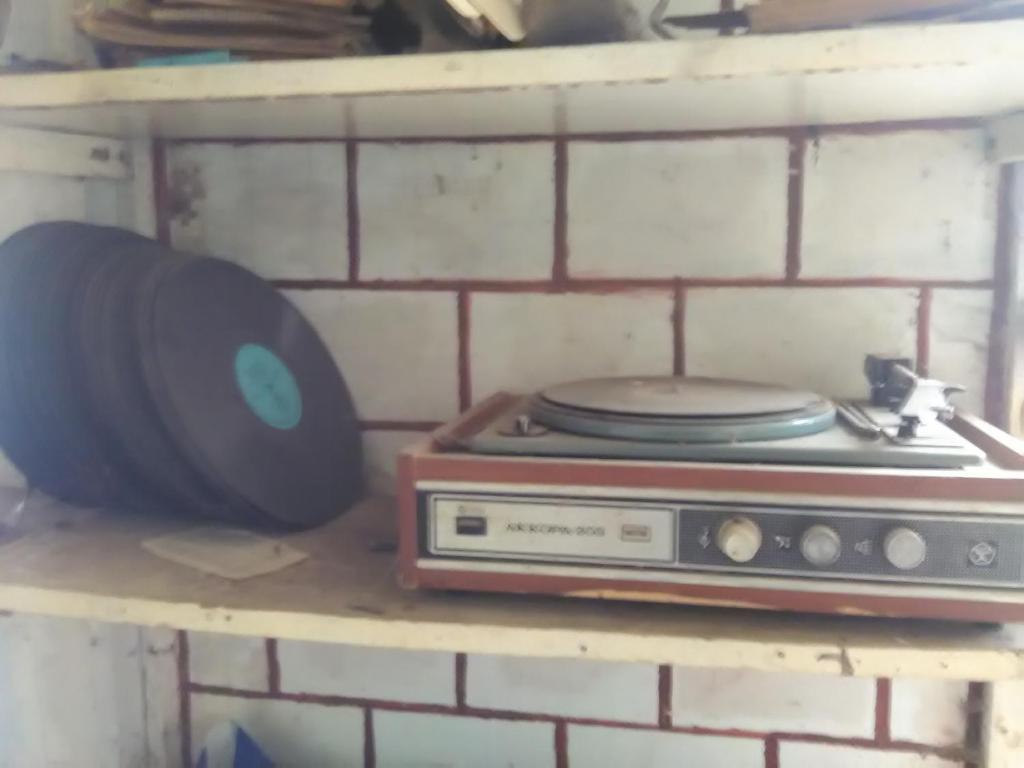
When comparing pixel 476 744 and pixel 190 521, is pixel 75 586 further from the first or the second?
pixel 476 744

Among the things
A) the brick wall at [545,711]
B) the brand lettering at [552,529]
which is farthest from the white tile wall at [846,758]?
the brand lettering at [552,529]

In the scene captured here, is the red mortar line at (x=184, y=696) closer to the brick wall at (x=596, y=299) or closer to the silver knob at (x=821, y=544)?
the brick wall at (x=596, y=299)

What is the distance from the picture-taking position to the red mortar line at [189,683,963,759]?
0.91 metres

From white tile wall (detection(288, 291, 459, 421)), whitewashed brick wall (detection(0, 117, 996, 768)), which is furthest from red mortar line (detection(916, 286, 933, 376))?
white tile wall (detection(288, 291, 459, 421))

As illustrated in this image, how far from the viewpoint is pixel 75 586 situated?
27.7 inches

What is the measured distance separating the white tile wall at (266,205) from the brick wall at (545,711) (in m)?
0.40

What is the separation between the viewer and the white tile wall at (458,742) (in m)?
0.97

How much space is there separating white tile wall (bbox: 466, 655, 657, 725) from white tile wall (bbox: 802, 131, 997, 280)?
0.42 metres

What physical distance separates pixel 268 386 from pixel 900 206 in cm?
57

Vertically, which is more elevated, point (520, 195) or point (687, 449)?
point (520, 195)

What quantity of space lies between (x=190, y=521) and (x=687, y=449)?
444mm

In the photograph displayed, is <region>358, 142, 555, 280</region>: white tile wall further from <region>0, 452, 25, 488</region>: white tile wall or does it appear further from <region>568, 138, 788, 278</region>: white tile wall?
<region>0, 452, 25, 488</region>: white tile wall

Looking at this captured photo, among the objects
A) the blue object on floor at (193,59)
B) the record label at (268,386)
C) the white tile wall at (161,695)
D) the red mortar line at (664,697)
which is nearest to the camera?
the blue object on floor at (193,59)

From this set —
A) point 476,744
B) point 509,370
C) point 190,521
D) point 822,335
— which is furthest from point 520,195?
point 476,744
